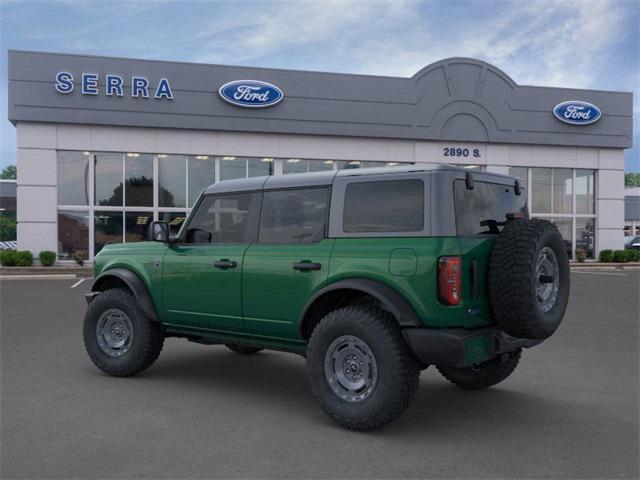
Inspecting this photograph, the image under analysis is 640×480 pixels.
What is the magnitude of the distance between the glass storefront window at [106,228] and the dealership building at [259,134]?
0.18 ft

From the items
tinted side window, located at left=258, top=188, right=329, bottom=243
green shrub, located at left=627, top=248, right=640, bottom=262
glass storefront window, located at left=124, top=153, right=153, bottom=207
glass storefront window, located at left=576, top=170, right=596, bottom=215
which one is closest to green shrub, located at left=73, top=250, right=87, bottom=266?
glass storefront window, located at left=124, top=153, right=153, bottom=207

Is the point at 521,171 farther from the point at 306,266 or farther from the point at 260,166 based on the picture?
the point at 306,266

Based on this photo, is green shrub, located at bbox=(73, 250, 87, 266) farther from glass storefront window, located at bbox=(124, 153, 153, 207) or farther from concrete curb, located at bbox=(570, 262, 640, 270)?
concrete curb, located at bbox=(570, 262, 640, 270)

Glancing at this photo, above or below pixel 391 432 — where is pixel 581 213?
above

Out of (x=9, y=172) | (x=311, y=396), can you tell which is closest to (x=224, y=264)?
(x=311, y=396)

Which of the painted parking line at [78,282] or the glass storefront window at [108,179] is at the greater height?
the glass storefront window at [108,179]

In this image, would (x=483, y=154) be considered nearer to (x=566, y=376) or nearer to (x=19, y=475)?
(x=566, y=376)

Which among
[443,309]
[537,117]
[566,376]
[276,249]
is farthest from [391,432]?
[537,117]

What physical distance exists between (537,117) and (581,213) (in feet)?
17.4

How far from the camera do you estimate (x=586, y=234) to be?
29719 mm

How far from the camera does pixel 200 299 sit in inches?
236

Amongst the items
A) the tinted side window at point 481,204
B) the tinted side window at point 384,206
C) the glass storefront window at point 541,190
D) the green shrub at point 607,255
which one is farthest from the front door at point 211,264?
the green shrub at point 607,255

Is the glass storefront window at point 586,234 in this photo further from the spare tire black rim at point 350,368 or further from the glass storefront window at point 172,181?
the spare tire black rim at point 350,368

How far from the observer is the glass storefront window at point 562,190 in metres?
29.3
